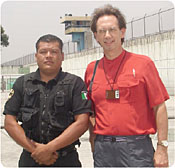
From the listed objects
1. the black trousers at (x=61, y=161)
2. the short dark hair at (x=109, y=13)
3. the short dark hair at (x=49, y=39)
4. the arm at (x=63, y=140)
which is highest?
the short dark hair at (x=109, y=13)

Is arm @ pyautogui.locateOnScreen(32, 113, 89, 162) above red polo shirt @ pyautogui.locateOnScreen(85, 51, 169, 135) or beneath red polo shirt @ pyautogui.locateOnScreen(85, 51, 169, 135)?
beneath

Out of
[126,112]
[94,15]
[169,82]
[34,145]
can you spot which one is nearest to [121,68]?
[126,112]

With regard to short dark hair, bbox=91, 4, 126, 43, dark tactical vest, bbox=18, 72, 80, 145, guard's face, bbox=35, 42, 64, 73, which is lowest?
dark tactical vest, bbox=18, 72, 80, 145

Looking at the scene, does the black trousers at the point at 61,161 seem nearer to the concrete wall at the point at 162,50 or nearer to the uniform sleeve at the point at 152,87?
the uniform sleeve at the point at 152,87

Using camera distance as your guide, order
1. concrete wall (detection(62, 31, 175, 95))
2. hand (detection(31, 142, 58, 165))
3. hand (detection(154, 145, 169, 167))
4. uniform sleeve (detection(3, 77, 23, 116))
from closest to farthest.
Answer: hand (detection(154, 145, 169, 167)), hand (detection(31, 142, 58, 165)), uniform sleeve (detection(3, 77, 23, 116)), concrete wall (detection(62, 31, 175, 95))

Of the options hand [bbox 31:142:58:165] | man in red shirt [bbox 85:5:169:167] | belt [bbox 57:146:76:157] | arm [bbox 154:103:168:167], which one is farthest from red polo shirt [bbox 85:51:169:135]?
hand [bbox 31:142:58:165]

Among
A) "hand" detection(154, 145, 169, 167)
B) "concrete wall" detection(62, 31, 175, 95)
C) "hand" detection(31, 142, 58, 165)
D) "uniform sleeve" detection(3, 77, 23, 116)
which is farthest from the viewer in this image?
"concrete wall" detection(62, 31, 175, 95)

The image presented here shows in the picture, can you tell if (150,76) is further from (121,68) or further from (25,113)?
(25,113)

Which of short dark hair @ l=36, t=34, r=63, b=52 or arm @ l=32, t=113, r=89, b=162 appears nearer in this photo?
arm @ l=32, t=113, r=89, b=162

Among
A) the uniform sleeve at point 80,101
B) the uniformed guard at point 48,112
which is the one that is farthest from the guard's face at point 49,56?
the uniform sleeve at point 80,101

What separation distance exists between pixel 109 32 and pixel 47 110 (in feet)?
3.04

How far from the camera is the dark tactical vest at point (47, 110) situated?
118 inches

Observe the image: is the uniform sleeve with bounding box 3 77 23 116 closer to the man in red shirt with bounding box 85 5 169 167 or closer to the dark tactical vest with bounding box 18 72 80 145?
the dark tactical vest with bounding box 18 72 80 145

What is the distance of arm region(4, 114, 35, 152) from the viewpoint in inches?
117
